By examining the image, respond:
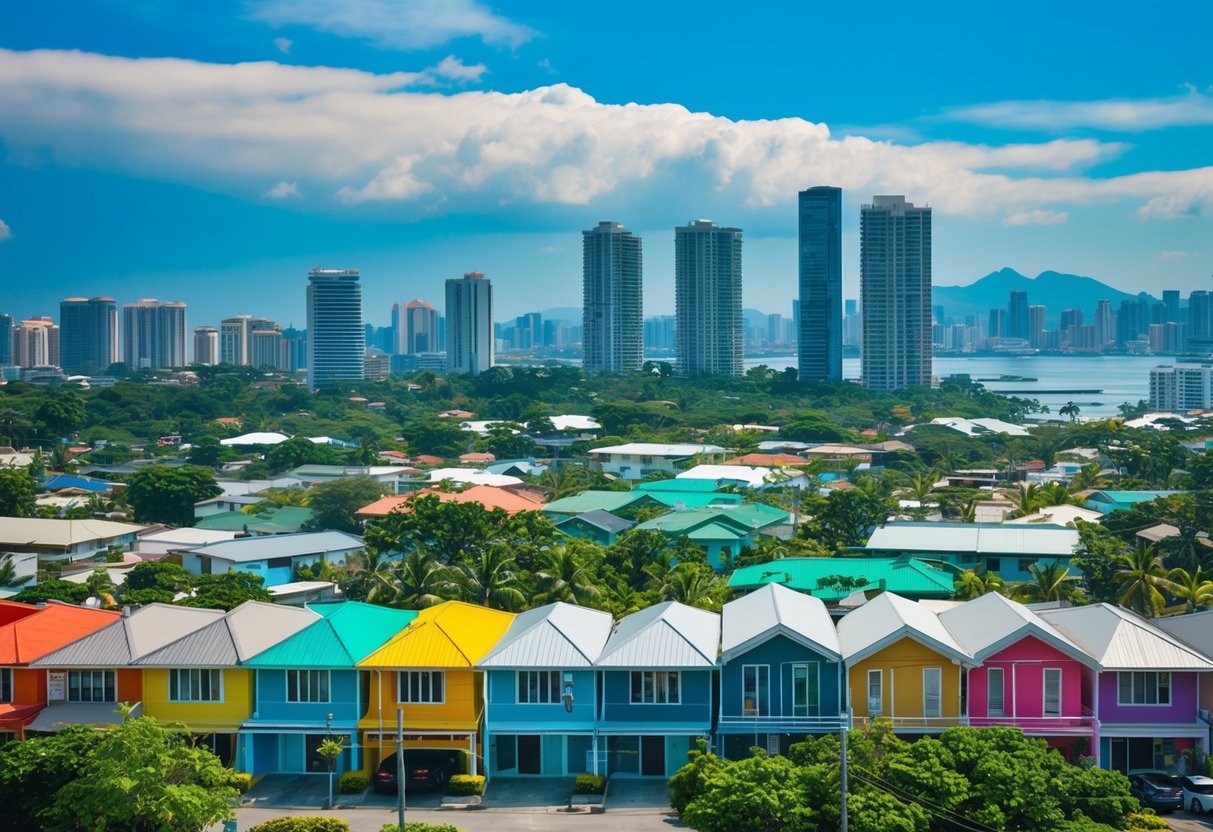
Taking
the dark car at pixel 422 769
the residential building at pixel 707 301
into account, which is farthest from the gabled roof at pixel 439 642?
the residential building at pixel 707 301

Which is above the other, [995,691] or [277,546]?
[277,546]

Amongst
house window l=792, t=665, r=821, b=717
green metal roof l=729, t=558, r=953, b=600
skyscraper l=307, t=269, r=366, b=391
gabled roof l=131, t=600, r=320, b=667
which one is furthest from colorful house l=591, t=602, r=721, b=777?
skyscraper l=307, t=269, r=366, b=391

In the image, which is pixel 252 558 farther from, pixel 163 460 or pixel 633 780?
pixel 163 460

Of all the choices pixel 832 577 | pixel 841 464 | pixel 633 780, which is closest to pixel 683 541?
pixel 832 577

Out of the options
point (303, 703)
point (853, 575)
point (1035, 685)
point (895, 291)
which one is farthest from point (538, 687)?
point (895, 291)

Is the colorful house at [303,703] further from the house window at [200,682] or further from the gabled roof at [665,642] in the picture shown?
the gabled roof at [665,642]

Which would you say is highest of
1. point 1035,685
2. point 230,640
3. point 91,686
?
point 230,640

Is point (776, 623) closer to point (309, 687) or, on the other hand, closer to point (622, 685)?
point (622, 685)

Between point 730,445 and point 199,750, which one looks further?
point 730,445
